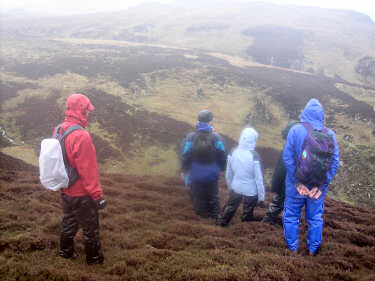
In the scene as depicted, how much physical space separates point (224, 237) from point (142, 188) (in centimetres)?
721

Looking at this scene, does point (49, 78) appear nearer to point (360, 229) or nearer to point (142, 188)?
point (142, 188)

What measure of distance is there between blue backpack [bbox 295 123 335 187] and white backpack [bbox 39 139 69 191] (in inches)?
216

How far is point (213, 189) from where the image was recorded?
989cm

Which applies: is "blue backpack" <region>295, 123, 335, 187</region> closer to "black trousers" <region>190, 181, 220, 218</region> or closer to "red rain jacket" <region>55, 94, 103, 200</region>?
"black trousers" <region>190, 181, 220, 218</region>

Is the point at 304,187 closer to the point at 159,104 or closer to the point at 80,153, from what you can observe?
the point at 80,153

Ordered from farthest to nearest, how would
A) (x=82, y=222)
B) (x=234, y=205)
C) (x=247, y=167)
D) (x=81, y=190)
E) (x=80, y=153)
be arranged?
(x=234, y=205) < (x=247, y=167) < (x=82, y=222) < (x=81, y=190) < (x=80, y=153)

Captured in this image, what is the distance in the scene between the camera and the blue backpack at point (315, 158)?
6.30 meters

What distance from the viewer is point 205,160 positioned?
9367mm

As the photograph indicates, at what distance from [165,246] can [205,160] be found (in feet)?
10.9

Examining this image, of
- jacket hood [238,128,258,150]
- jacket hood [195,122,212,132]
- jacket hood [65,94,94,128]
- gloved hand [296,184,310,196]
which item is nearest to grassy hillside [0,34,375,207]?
jacket hood [195,122,212,132]

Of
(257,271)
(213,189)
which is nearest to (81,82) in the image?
(213,189)

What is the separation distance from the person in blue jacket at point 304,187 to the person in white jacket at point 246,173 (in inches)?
60.8

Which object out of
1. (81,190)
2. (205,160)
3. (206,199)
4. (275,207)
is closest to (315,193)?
(275,207)

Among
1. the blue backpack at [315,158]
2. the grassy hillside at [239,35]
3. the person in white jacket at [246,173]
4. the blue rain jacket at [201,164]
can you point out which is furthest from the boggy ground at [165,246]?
the grassy hillside at [239,35]
